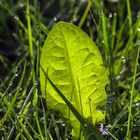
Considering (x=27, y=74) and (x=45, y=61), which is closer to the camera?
(x=45, y=61)

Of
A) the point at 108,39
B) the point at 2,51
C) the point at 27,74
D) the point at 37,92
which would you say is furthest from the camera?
the point at 2,51

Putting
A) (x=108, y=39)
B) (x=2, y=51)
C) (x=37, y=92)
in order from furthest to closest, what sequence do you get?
(x=2, y=51), (x=108, y=39), (x=37, y=92)

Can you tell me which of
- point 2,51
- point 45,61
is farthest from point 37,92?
point 2,51

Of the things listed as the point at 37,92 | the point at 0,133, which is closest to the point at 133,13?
the point at 37,92

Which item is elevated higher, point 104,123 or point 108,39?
point 108,39

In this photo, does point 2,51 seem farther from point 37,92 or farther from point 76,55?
point 76,55

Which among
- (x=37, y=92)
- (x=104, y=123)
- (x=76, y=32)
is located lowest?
(x=104, y=123)
